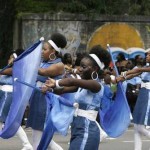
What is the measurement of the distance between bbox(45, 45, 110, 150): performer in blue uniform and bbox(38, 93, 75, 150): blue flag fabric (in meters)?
0.12

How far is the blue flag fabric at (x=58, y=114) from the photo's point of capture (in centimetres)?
654

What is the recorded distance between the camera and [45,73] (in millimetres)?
8477

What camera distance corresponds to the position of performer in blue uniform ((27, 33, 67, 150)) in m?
8.55

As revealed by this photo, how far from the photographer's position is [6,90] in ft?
35.3

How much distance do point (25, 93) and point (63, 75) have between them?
1602mm

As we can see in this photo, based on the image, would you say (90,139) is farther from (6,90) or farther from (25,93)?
(6,90)

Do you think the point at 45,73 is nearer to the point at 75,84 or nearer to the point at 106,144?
the point at 75,84

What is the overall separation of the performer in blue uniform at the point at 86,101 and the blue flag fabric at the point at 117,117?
0.30 meters

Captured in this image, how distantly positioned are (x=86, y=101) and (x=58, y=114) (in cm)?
33

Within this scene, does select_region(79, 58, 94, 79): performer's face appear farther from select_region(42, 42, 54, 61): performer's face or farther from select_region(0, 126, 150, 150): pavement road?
select_region(0, 126, 150, 150): pavement road

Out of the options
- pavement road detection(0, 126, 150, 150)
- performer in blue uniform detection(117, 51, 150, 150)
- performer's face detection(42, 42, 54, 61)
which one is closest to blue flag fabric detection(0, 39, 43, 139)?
performer's face detection(42, 42, 54, 61)

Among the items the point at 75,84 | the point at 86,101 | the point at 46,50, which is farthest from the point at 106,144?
the point at 75,84

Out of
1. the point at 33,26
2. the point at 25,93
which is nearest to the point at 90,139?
the point at 25,93

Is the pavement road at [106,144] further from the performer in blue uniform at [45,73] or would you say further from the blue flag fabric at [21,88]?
the blue flag fabric at [21,88]
